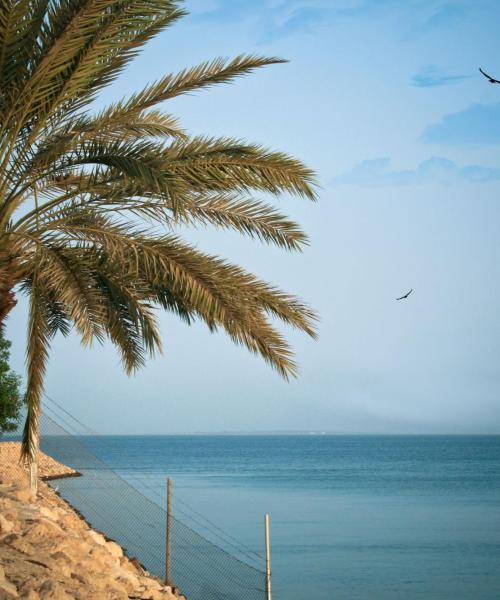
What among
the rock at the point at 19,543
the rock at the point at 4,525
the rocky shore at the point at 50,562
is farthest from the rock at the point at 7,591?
the rock at the point at 4,525

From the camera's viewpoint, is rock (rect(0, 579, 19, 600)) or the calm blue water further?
the calm blue water

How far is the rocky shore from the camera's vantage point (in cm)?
794

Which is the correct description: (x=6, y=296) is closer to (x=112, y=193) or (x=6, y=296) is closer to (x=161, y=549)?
(x=112, y=193)

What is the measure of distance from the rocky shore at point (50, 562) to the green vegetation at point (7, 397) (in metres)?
8.81

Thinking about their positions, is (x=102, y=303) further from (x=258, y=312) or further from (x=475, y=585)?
(x=475, y=585)

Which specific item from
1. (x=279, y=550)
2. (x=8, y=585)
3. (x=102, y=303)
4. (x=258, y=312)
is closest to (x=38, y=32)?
(x=102, y=303)

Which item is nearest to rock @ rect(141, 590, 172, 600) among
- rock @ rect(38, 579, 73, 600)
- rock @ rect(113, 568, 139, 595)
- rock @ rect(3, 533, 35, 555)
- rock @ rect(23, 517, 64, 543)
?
rock @ rect(113, 568, 139, 595)

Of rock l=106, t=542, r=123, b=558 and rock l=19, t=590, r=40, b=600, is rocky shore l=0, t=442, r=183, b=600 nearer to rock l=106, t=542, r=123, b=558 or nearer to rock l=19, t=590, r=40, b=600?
rock l=19, t=590, r=40, b=600

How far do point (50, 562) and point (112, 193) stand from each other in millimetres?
4622

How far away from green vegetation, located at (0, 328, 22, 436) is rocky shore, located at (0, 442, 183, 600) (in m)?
8.81

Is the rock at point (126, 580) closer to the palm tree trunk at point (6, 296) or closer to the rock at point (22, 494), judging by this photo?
the rock at point (22, 494)

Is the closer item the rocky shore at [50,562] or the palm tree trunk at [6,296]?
the rocky shore at [50,562]

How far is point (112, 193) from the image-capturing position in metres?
11.6

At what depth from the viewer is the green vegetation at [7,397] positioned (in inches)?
805
